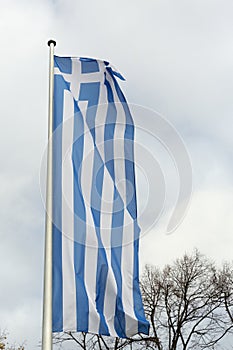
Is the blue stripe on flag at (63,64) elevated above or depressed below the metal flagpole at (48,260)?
above

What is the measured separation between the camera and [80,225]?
7.93 m

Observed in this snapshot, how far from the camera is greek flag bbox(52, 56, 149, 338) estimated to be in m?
7.63

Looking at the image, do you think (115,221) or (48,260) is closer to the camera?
(48,260)

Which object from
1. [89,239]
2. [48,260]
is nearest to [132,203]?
[89,239]

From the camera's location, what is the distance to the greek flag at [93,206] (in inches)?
300

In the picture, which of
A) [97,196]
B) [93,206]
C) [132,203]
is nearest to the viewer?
[93,206]

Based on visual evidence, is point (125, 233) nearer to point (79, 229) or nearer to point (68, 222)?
point (79, 229)

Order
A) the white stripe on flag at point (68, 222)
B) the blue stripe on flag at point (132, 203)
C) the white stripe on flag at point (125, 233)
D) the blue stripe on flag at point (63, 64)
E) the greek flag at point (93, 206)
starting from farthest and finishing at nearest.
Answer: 1. the blue stripe on flag at point (63, 64)
2. the blue stripe on flag at point (132, 203)
3. the white stripe on flag at point (125, 233)
4. the greek flag at point (93, 206)
5. the white stripe on flag at point (68, 222)

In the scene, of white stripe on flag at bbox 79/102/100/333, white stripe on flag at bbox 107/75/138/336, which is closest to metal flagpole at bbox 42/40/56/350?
white stripe on flag at bbox 79/102/100/333

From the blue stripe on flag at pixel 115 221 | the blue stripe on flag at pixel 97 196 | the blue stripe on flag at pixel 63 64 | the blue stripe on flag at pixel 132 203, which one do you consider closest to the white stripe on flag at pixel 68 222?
the blue stripe on flag at pixel 97 196

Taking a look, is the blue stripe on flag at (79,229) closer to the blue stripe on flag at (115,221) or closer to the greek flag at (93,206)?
the greek flag at (93,206)

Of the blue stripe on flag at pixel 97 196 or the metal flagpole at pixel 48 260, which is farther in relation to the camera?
the blue stripe on flag at pixel 97 196

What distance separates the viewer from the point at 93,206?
830 cm

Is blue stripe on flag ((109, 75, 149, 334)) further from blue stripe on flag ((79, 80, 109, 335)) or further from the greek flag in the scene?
blue stripe on flag ((79, 80, 109, 335))
